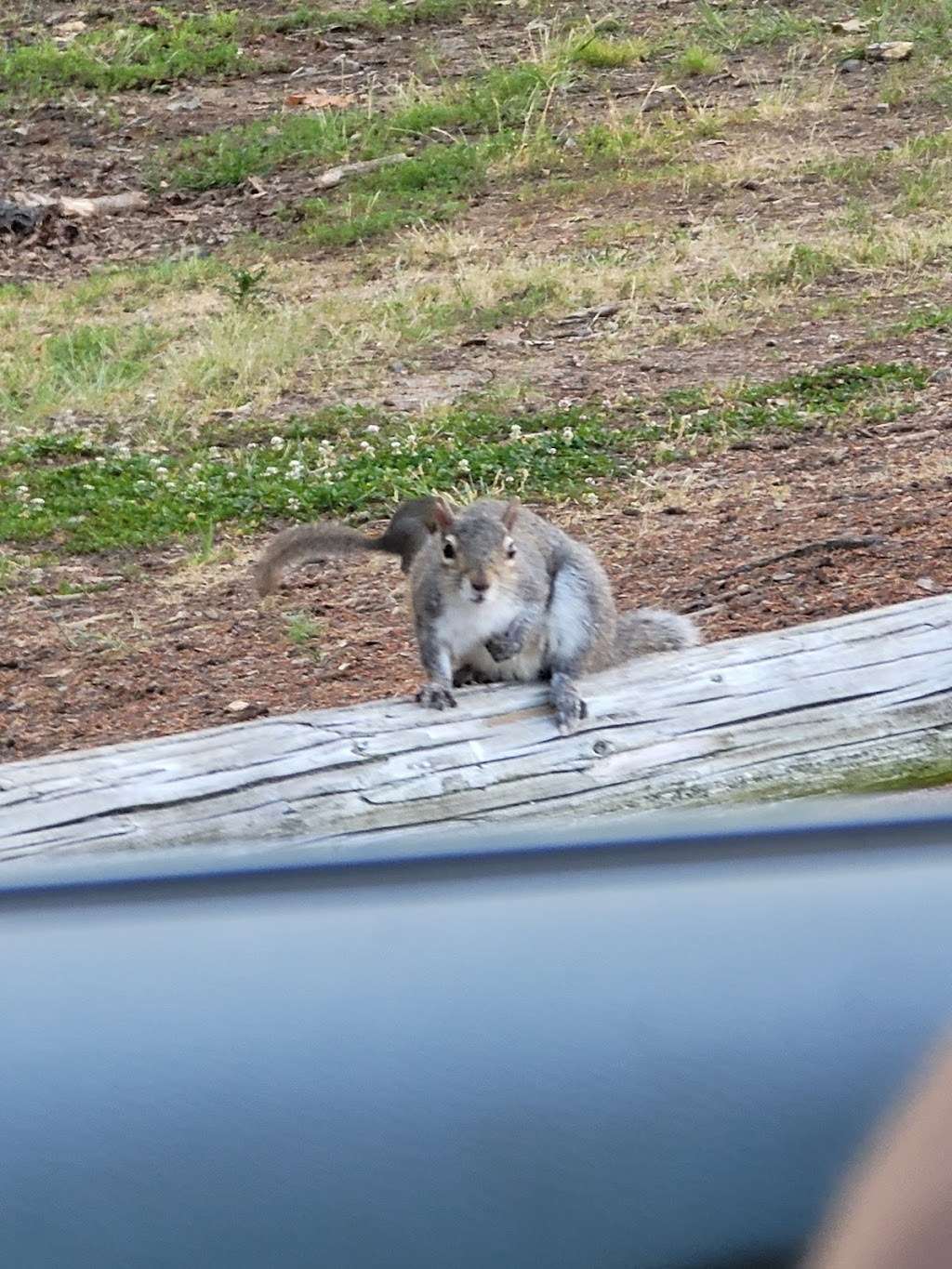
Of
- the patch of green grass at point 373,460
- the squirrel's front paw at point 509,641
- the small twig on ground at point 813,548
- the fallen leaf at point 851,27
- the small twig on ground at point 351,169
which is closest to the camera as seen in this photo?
the squirrel's front paw at point 509,641

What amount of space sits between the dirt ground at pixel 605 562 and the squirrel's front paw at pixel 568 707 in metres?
1.65

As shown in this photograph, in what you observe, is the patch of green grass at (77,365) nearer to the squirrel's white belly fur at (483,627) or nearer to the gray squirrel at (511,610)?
the gray squirrel at (511,610)

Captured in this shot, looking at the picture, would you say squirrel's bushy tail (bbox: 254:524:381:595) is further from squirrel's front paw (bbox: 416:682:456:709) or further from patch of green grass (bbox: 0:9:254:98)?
patch of green grass (bbox: 0:9:254:98)

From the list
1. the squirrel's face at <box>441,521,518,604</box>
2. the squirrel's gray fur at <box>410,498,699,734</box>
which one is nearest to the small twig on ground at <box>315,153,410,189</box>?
the squirrel's gray fur at <box>410,498,699,734</box>

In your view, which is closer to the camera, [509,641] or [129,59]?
[509,641]

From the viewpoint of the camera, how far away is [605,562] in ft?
24.0

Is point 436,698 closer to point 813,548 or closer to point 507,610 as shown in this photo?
point 507,610

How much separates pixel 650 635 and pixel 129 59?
14002 mm

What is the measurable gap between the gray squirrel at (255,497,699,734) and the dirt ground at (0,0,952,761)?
0.76 meters

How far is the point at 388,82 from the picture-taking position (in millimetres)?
16656

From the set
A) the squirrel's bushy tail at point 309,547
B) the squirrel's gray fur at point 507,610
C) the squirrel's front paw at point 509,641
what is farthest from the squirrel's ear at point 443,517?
the squirrel's bushy tail at point 309,547

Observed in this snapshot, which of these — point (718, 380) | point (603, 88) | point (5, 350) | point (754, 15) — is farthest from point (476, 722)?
point (754, 15)

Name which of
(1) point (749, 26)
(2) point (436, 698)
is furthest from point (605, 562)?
(1) point (749, 26)

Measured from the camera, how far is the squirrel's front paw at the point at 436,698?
14.1 ft
